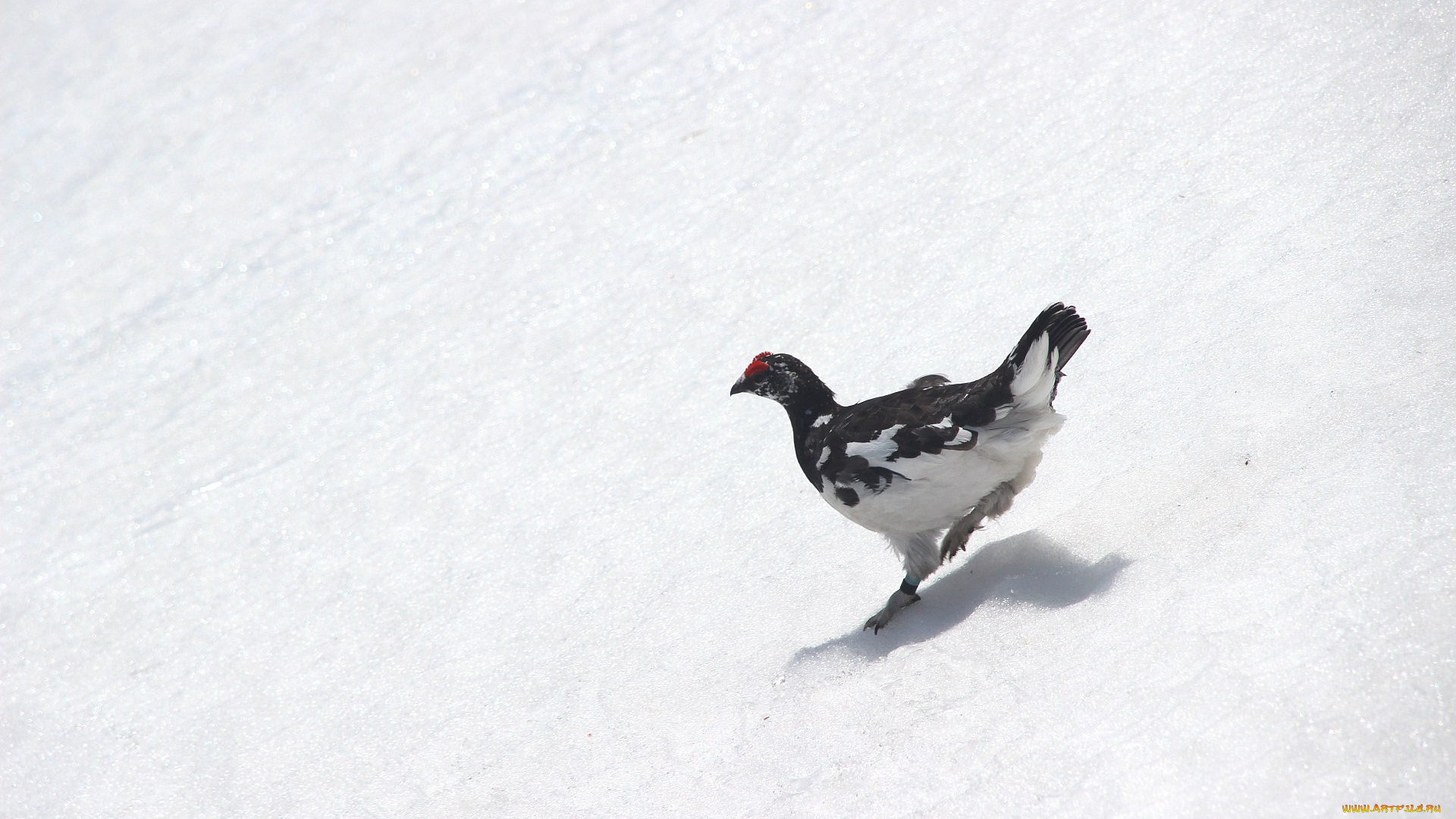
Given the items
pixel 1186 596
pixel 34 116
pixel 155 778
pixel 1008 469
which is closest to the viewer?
pixel 1186 596

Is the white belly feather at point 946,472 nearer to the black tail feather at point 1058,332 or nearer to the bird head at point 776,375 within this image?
the black tail feather at point 1058,332

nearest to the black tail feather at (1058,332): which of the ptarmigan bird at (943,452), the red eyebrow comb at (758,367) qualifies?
the ptarmigan bird at (943,452)

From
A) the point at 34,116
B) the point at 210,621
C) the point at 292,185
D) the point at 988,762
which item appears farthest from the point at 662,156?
the point at 34,116

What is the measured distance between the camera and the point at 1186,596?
3697 mm

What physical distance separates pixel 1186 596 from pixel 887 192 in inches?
183

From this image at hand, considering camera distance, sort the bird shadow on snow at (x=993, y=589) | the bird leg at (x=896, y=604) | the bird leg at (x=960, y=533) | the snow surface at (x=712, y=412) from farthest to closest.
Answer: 1. the bird leg at (x=960, y=533)
2. the bird leg at (x=896, y=604)
3. the bird shadow on snow at (x=993, y=589)
4. the snow surface at (x=712, y=412)

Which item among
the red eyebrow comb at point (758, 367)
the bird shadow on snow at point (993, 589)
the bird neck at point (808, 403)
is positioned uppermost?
the red eyebrow comb at point (758, 367)

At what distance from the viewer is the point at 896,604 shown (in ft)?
14.5

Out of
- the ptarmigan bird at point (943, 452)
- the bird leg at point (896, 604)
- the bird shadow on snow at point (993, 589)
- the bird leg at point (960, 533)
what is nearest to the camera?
the bird shadow on snow at point (993, 589)

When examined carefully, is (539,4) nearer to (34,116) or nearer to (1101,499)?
(34,116)

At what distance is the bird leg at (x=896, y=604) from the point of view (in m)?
4.40

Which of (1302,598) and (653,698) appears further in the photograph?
(653,698)

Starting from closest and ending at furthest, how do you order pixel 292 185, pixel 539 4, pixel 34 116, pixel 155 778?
pixel 155 778 < pixel 292 185 < pixel 539 4 < pixel 34 116

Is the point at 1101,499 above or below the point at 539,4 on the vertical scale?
below
